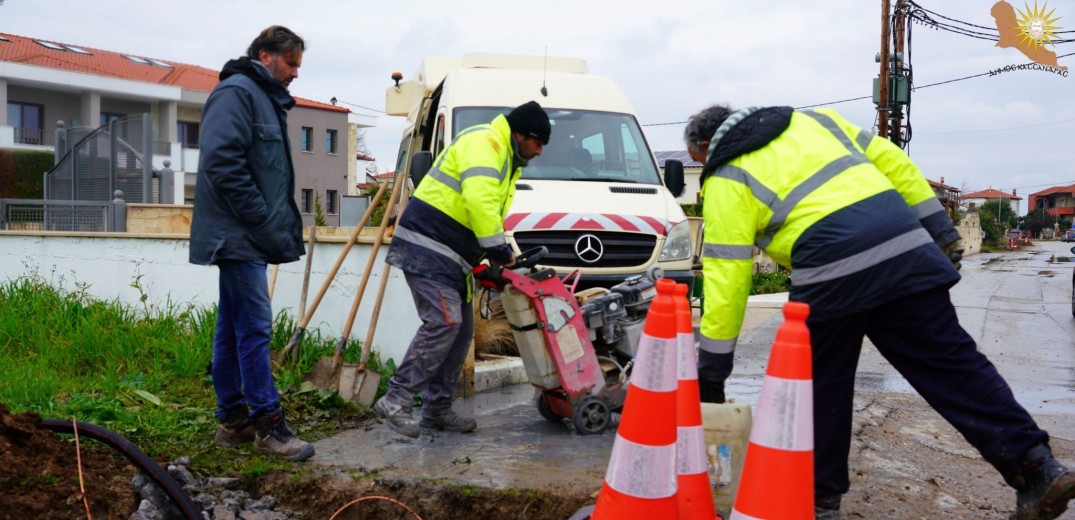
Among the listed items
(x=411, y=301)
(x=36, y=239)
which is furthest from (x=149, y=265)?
(x=411, y=301)

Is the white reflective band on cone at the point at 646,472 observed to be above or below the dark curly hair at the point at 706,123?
below

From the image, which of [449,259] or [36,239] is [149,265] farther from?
[449,259]

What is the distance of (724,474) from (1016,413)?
41.4 inches

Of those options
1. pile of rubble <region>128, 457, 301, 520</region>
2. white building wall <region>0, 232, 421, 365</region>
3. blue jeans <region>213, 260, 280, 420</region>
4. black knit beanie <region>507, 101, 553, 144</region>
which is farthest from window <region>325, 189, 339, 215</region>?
pile of rubble <region>128, 457, 301, 520</region>

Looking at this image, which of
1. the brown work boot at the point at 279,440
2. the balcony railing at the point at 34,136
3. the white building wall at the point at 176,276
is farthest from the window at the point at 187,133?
the brown work boot at the point at 279,440

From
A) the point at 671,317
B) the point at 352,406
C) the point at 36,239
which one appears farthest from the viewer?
the point at 36,239

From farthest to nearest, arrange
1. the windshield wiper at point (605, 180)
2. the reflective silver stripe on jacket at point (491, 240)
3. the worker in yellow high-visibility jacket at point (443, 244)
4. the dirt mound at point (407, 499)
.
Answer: the windshield wiper at point (605, 180), the worker in yellow high-visibility jacket at point (443, 244), the reflective silver stripe on jacket at point (491, 240), the dirt mound at point (407, 499)

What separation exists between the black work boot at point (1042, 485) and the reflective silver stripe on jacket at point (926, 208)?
0.97 metres

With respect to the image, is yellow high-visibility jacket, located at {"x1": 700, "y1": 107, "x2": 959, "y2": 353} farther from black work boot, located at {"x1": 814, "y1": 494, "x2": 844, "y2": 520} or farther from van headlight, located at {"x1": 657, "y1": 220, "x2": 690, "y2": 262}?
van headlight, located at {"x1": 657, "y1": 220, "x2": 690, "y2": 262}

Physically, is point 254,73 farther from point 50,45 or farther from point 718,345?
point 50,45

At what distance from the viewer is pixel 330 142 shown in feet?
161

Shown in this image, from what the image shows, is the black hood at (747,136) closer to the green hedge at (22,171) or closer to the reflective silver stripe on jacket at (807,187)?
the reflective silver stripe on jacket at (807,187)

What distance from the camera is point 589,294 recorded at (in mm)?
5965

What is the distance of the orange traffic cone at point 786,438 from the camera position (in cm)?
250
